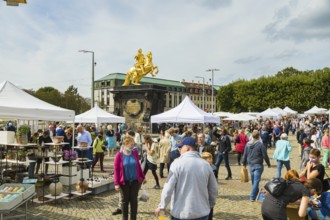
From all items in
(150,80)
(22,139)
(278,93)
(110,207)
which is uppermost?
(150,80)

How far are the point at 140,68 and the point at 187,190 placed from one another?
30527 mm

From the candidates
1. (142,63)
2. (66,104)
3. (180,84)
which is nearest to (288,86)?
(142,63)

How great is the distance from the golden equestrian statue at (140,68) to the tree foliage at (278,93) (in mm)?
29795

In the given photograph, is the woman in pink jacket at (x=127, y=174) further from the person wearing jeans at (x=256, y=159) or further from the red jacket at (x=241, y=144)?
the red jacket at (x=241, y=144)

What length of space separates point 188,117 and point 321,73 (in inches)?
1799

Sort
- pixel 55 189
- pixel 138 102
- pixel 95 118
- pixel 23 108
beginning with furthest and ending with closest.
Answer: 1. pixel 138 102
2. pixel 95 118
3. pixel 23 108
4. pixel 55 189

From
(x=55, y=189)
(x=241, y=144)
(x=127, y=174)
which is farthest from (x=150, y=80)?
(x=127, y=174)

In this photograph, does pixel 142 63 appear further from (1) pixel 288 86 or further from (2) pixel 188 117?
(1) pixel 288 86

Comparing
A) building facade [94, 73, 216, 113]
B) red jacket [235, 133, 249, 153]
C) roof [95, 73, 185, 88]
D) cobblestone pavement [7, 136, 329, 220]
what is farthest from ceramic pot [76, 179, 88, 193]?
building facade [94, 73, 216, 113]

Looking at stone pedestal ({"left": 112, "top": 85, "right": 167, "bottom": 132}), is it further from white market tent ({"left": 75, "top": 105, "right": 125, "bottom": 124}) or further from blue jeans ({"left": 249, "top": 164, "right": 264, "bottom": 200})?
blue jeans ({"left": 249, "top": 164, "right": 264, "bottom": 200})

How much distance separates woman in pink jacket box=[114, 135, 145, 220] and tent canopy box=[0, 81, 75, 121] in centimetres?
339

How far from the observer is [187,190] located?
12.9 feet

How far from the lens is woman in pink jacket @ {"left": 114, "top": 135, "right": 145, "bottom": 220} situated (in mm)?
6234

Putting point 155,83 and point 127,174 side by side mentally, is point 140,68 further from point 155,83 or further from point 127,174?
point 155,83
